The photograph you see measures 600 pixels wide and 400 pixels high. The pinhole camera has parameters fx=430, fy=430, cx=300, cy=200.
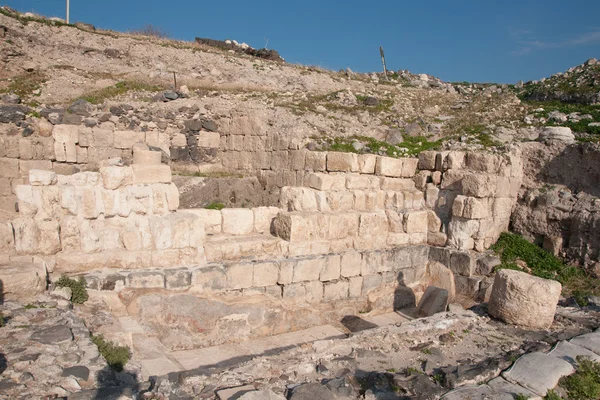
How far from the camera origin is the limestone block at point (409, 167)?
984cm

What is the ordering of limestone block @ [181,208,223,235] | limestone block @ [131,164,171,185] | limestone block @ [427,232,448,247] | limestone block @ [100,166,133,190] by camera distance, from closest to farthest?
limestone block @ [100,166,133,190] < limestone block @ [131,164,171,185] < limestone block @ [181,208,223,235] < limestone block @ [427,232,448,247]

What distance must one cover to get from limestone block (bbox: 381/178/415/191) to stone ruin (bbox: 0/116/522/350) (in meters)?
0.03

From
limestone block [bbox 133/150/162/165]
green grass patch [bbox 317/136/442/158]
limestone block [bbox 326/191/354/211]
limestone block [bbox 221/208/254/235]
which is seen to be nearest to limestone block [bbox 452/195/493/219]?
limestone block [bbox 326/191/354/211]

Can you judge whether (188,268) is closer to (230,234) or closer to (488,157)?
(230,234)

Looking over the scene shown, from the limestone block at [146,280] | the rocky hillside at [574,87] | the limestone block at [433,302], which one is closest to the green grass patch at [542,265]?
the limestone block at [433,302]

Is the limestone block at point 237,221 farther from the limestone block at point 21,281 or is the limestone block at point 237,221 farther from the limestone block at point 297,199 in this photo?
the limestone block at point 21,281

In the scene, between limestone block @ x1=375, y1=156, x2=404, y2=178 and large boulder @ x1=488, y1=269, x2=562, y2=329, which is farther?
limestone block @ x1=375, y1=156, x2=404, y2=178

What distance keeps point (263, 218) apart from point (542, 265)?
5670mm

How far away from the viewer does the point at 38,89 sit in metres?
14.2

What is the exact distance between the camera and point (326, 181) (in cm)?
848

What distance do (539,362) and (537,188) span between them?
19.3ft

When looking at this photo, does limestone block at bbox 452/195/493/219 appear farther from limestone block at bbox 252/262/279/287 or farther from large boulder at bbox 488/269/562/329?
limestone block at bbox 252/262/279/287

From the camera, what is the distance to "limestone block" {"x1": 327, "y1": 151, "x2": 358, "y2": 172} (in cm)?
Answer: 955

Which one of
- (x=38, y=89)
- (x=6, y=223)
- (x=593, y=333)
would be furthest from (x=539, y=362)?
(x=38, y=89)
